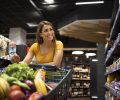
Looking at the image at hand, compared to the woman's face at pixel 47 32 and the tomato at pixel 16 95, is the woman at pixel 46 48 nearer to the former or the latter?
the woman's face at pixel 47 32

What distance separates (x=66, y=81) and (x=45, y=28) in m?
1.22

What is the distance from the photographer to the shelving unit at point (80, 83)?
62.2 ft

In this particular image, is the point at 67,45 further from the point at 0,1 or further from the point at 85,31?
the point at 0,1

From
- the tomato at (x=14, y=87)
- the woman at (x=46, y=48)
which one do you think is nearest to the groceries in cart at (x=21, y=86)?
the tomato at (x=14, y=87)

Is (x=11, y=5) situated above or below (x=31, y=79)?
above

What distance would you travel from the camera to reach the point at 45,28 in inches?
99.6

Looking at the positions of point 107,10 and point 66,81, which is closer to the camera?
point 66,81

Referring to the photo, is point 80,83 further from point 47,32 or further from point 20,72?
point 20,72

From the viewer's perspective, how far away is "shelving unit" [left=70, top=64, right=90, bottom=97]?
1895 centimetres

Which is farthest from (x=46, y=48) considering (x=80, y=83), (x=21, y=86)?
(x=80, y=83)

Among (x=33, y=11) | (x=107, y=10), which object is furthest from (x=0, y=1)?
(x=107, y=10)

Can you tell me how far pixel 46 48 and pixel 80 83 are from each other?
17.2 m

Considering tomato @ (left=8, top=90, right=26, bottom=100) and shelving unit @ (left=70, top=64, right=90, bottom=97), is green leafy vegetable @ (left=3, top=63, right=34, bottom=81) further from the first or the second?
shelving unit @ (left=70, top=64, right=90, bottom=97)

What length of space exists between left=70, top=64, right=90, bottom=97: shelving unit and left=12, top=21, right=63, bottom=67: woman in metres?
16.5
